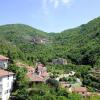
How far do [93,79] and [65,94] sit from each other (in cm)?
2684

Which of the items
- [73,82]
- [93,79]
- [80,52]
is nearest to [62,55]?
[80,52]

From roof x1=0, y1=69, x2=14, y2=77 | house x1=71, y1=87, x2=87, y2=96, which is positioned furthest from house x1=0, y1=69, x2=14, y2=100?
house x1=71, y1=87, x2=87, y2=96

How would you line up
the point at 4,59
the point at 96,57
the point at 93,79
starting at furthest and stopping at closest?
1. the point at 96,57
2. the point at 93,79
3. the point at 4,59

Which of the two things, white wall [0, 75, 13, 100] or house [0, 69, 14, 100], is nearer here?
house [0, 69, 14, 100]

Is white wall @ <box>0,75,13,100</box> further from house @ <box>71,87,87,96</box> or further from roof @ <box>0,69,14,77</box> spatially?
house @ <box>71,87,87,96</box>

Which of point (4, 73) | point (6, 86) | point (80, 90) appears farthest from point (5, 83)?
point (80, 90)

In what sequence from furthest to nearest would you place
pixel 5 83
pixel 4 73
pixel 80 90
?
pixel 80 90, pixel 4 73, pixel 5 83

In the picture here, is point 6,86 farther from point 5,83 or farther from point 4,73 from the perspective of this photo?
point 4,73

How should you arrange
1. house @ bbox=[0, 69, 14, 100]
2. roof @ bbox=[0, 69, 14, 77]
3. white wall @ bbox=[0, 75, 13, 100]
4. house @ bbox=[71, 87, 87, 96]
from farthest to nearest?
house @ bbox=[71, 87, 87, 96] → white wall @ bbox=[0, 75, 13, 100] → roof @ bbox=[0, 69, 14, 77] → house @ bbox=[0, 69, 14, 100]

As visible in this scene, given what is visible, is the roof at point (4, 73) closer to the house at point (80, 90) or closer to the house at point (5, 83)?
the house at point (5, 83)

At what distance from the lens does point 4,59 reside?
57719mm

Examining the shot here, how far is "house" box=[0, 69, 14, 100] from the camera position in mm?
50044

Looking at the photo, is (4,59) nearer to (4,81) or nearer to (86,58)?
(4,81)

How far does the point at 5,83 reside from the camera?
51000mm
